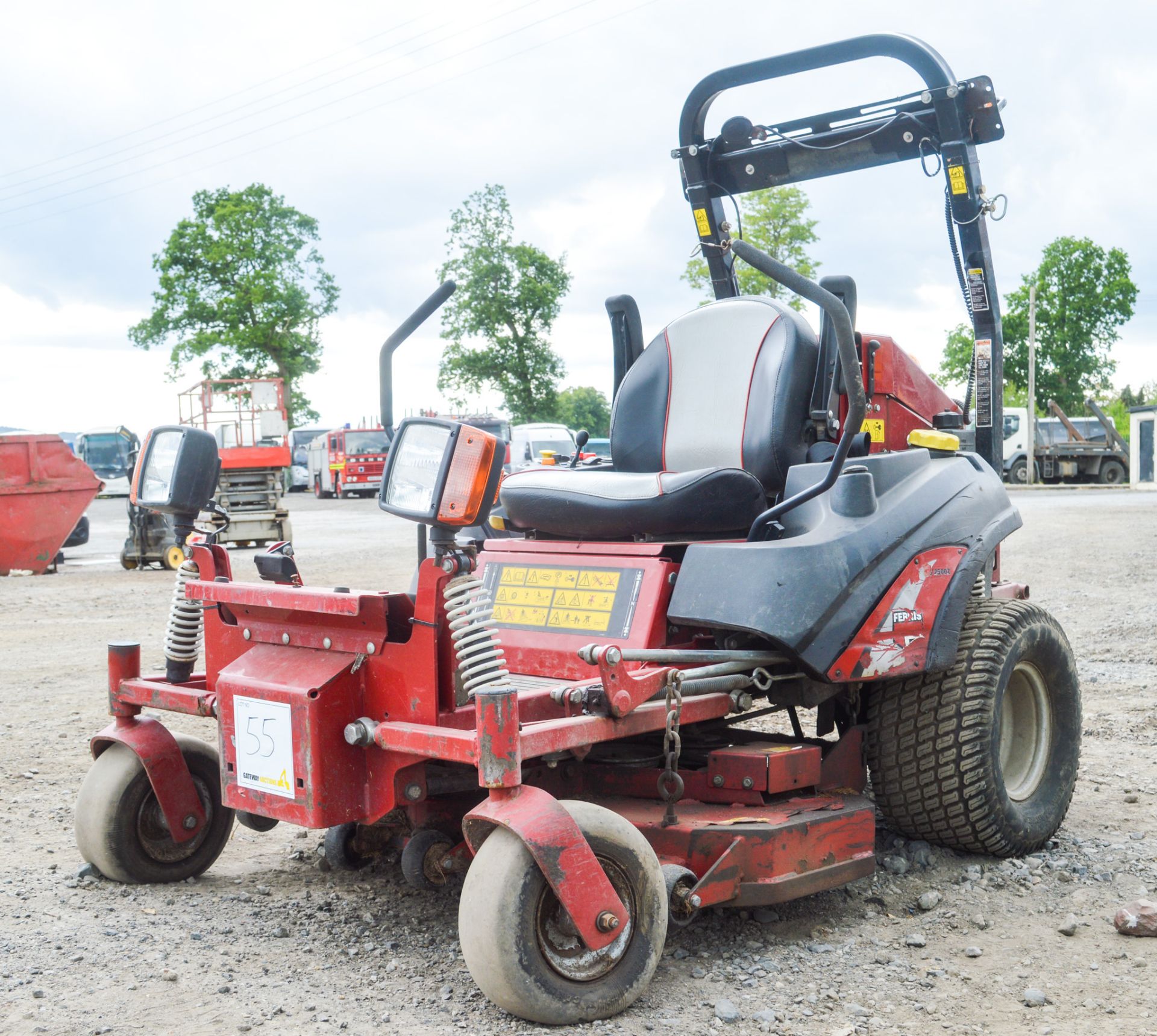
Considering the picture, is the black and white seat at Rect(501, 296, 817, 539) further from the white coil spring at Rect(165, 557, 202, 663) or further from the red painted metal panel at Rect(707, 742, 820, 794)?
the white coil spring at Rect(165, 557, 202, 663)

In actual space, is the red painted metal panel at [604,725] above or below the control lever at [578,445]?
below

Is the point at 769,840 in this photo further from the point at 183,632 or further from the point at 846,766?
the point at 183,632

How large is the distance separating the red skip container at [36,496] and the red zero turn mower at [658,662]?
11.9m

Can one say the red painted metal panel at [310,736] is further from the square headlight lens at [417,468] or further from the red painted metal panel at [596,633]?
the red painted metal panel at [596,633]

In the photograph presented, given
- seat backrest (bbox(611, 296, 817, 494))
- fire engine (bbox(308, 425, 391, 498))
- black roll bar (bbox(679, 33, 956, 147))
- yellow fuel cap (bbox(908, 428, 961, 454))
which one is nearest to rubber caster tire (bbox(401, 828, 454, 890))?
seat backrest (bbox(611, 296, 817, 494))

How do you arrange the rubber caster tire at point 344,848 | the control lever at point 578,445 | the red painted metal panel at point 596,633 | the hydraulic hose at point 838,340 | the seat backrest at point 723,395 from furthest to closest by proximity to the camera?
the control lever at point 578,445, the seat backrest at point 723,395, the rubber caster tire at point 344,848, the red painted metal panel at point 596,633, the hydraulic hose at point 838,340

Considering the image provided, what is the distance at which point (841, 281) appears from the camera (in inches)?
163

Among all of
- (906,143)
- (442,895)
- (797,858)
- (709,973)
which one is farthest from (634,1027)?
(906,143)

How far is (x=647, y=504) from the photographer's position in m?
3.79

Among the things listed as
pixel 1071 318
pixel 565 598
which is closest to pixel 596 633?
pixel 565 598

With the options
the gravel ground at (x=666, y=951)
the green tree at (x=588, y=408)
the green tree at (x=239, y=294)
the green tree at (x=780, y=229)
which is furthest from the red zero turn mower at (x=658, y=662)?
the green tree at (x=588, y=408)

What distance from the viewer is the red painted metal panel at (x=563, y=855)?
2.82 metres

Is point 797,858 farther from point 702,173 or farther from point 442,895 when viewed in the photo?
point 702,173

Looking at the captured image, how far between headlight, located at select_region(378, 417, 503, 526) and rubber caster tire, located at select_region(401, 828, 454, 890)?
3.47 ft
